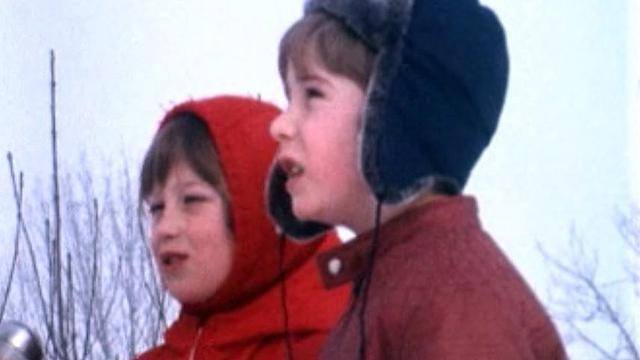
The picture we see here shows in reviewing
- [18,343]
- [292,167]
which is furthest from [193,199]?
[292,167]

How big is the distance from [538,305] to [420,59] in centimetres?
29

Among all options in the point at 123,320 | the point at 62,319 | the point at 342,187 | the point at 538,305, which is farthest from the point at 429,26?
the point at 123,320

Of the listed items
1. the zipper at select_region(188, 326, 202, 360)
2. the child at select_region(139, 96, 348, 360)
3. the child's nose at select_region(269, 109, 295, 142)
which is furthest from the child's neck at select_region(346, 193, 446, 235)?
the zipper at select_region(188, 326, 202, 360)

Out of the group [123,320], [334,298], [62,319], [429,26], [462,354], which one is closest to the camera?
[462,354]

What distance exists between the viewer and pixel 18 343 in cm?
193

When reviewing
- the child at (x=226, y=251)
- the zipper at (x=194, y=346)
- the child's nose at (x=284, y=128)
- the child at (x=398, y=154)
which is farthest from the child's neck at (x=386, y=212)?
the zipper at (x=194, y=346)

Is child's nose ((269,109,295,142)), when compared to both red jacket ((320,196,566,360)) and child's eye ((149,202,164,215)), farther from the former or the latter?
child's eye ((149,202,164,215))

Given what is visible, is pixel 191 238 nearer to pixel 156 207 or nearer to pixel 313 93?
pixel 156 207

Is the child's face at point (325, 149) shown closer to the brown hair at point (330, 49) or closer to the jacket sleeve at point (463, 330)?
the brown hair at point (330, 49)

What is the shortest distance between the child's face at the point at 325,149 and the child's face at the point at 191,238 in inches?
23.2

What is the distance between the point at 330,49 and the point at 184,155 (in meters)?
0.67

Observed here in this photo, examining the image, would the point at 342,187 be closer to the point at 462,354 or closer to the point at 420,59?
the point at 420,59

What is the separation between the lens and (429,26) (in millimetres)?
1562

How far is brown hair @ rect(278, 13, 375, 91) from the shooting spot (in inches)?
62.2
